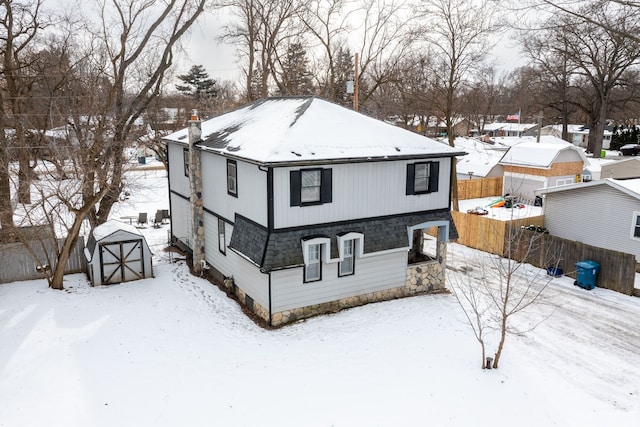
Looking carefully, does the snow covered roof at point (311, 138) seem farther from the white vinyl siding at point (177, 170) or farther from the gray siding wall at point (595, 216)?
the gray siding wall at point (595, 216)

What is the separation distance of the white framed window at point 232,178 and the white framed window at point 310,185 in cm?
267

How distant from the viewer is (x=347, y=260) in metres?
15.0

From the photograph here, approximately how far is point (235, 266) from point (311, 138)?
527 cm

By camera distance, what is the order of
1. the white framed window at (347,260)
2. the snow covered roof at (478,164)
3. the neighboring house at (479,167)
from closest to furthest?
the white framed window at (347,260)
the neighboring house at (479,167)
the snow covered roof at (478,164)

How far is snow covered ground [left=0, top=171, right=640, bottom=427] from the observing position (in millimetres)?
9812

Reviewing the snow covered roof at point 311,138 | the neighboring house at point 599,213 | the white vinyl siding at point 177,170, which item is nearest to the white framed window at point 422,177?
the snow covered roof at point 311,138

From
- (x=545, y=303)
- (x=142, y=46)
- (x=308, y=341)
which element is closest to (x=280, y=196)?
(x=308, y=341)

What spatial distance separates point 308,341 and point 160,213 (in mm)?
16286

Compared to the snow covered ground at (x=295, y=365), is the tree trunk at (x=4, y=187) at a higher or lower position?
higher

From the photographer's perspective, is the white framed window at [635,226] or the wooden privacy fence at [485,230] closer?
the white framed window at [635,226]

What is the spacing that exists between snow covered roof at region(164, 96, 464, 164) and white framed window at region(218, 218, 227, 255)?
2772 mm

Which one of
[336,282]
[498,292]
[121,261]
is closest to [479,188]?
[498,292]

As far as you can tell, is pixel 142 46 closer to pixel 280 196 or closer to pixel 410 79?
pixel 280 196

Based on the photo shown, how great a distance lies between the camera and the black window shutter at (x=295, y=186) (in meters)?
13.4
